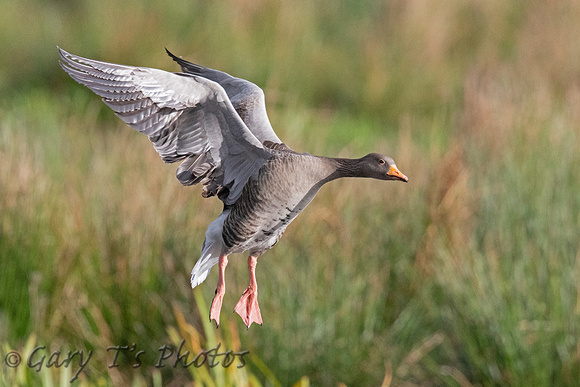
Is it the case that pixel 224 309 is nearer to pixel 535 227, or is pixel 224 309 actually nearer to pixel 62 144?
pixel 535 227

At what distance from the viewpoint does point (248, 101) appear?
124 cm

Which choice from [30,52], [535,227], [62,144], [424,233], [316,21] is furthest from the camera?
[316,21]

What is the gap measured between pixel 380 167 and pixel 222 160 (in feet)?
0.80

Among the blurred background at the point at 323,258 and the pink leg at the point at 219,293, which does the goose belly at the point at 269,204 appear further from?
the blurred background at the point at 323,258

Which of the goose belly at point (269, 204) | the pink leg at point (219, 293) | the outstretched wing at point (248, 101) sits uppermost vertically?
the outstretched wing at point (248, 101)

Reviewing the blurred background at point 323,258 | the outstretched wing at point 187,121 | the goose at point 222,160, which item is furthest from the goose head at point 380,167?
the blurred background at point 323,258

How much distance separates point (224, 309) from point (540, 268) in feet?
6.64

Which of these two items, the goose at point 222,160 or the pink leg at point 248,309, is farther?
the pink leg at point 248,309

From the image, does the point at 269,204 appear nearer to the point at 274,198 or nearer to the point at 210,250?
the point at 274,198

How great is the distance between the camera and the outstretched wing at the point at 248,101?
111 centimetres

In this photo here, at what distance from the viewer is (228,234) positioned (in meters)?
0.93

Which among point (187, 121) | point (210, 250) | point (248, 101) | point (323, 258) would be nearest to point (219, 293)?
point (210, 250)

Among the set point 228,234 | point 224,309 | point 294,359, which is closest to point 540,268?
point 294,359

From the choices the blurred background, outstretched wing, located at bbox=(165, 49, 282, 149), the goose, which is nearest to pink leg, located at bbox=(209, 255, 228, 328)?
the goose
